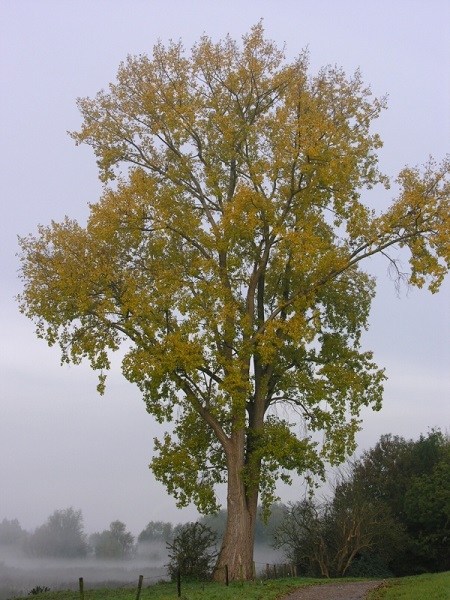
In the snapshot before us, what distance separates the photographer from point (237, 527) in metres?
22.2

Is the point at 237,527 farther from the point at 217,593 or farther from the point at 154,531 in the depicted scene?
the point at 154,531

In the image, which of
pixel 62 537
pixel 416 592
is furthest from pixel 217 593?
pixel 62 537

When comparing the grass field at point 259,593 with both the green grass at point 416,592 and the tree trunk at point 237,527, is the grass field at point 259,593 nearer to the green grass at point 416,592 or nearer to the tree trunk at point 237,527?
the green grass at point 416,592

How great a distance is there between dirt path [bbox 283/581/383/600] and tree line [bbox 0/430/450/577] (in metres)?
4.81

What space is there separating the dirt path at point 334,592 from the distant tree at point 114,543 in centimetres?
3720

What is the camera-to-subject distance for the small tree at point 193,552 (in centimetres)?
2436

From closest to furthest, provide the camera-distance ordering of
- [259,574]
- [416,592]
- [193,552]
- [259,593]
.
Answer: [416,592] → [259,593] → [193,552] → [259,574]

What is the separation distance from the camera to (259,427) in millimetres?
23797

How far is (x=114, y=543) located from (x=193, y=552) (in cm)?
3747

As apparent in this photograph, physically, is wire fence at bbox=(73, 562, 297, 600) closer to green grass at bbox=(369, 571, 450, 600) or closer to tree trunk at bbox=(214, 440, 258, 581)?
tree trunk at bbox=(214, 440, 258, 581)

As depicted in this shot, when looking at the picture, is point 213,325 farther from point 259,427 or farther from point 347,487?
point 347,487

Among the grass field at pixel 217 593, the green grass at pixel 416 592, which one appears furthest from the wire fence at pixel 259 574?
the green grass at pixel 416 592

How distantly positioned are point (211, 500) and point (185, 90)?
48.0 ft

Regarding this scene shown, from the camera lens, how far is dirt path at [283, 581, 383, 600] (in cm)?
1640
